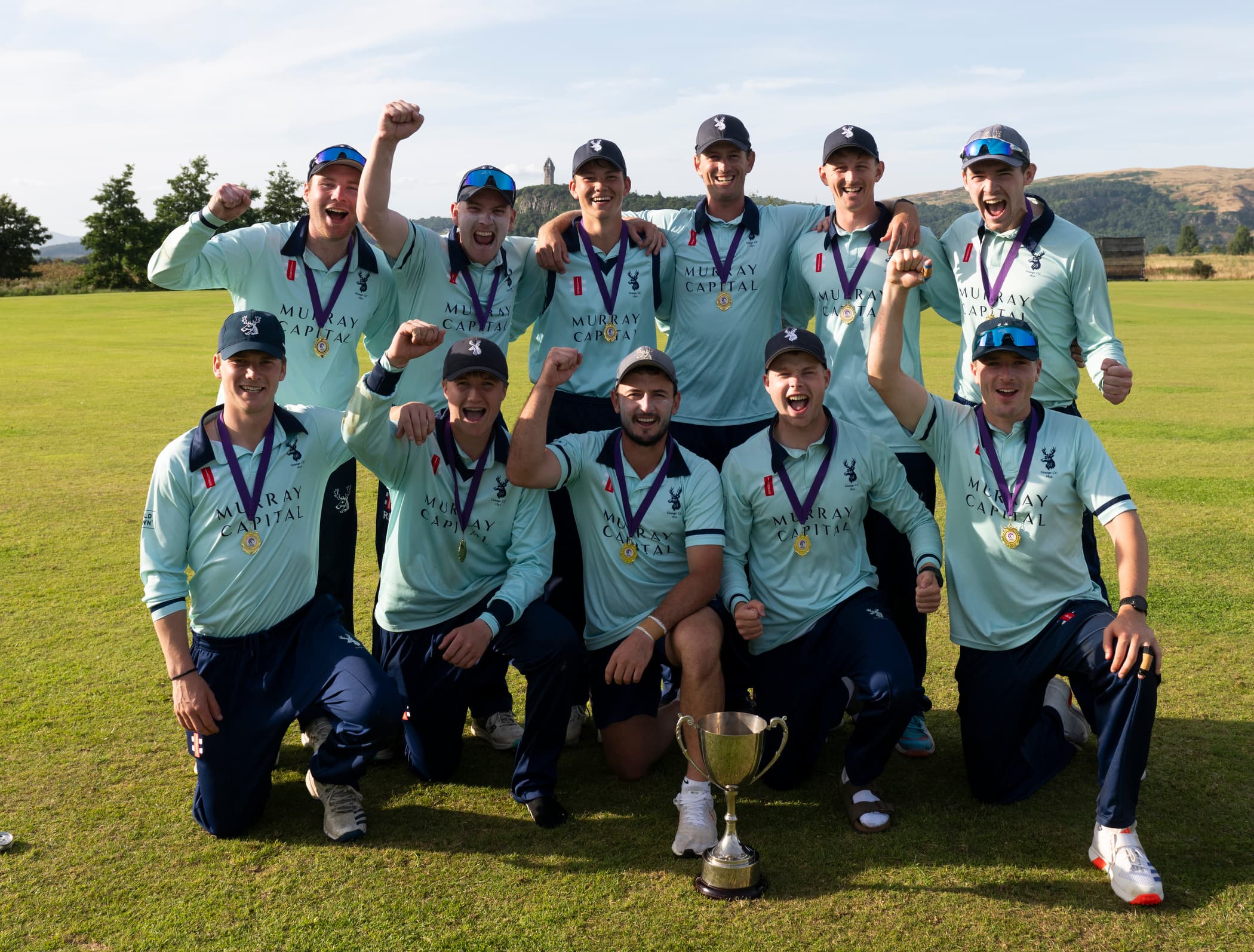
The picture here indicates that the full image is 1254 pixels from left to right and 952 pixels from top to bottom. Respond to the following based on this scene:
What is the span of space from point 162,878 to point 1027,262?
15.4 feet

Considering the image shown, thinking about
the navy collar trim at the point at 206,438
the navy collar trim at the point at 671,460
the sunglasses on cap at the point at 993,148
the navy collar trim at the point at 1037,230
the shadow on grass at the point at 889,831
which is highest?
the sunglasses on cap at the point at 993,148

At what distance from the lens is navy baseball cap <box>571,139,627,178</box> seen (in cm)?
552

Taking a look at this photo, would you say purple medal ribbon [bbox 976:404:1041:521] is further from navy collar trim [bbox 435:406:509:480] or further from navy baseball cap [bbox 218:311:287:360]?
navy baseball cap [bbox 218:311:287:360]

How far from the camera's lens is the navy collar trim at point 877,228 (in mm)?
5547

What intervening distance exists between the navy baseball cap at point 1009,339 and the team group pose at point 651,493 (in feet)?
0.05

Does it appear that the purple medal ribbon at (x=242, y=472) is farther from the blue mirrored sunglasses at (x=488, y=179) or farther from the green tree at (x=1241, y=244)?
the green tree at (x=1241, y=244)

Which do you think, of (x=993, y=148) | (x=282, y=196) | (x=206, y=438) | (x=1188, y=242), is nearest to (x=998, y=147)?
(x=993, y=148)

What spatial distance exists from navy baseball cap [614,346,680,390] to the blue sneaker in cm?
207

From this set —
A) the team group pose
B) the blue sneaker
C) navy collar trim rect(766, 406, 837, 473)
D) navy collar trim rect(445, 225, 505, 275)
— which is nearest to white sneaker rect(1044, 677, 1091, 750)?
the team group pose

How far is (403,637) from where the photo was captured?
5090 millimetres

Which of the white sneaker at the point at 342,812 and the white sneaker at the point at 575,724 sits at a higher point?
the white sneaker at the point at 342,812

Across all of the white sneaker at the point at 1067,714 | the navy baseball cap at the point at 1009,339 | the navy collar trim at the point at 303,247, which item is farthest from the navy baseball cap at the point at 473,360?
the white sneaker at the point at 1067,714

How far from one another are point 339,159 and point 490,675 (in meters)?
2.63

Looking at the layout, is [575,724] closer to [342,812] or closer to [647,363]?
[342,812]
